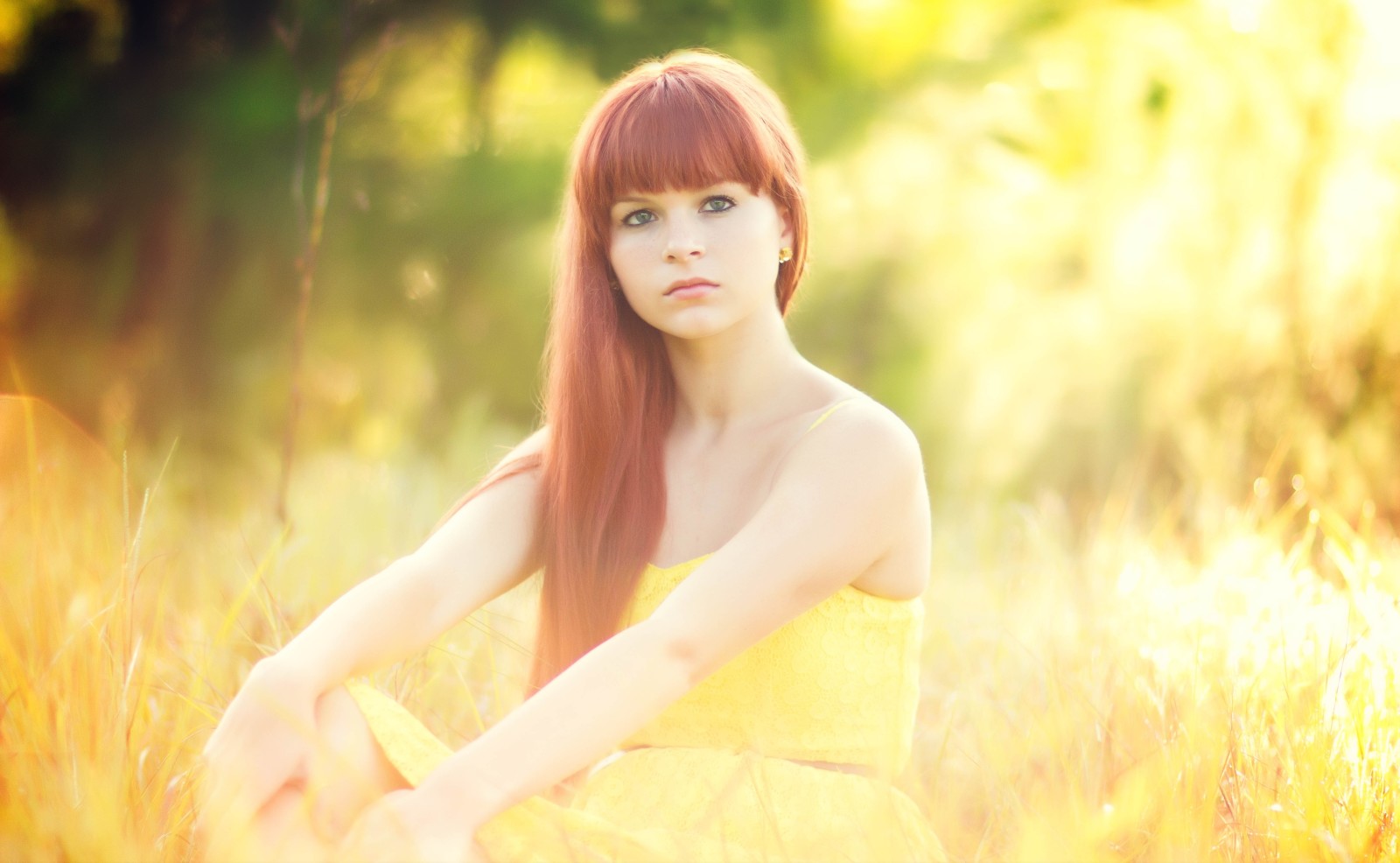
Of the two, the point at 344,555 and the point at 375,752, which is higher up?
the point at 375,752

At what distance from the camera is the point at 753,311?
5.36 ft

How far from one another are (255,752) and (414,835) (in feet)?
0.86

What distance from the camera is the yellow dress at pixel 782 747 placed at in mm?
1345

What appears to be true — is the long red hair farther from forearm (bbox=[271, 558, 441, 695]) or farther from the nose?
forearm (bbox=[271, 558, 441, 695])

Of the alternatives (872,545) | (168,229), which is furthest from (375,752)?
(168,229)

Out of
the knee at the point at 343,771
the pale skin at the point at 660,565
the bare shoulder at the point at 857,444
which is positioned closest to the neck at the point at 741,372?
the pale skin at the point at 660,565

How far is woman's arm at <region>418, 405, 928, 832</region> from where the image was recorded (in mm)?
1179

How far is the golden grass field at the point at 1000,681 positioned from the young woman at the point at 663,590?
0.17 meters

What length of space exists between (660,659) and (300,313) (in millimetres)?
1587

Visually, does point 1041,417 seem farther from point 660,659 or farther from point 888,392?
point 660,659

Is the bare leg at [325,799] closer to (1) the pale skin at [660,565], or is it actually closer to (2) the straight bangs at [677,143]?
(1) the pale skin at [660,565]

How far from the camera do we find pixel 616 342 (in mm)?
1701

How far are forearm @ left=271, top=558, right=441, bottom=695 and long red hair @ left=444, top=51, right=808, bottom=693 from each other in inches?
7.9

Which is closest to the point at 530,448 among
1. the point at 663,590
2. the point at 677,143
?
the point at 663,590
